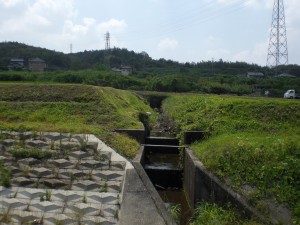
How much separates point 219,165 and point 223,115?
555 cm

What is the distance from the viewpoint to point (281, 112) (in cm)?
1404

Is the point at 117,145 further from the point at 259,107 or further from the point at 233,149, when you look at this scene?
the point at 259,107

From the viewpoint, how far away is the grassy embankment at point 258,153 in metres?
6.92

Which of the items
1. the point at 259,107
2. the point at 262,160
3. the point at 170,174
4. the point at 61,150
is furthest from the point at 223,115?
the point at 61,150

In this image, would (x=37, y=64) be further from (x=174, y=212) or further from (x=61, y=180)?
(x=174, y=212)

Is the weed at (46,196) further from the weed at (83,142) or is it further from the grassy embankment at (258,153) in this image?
the grassy embankment at (258,153)

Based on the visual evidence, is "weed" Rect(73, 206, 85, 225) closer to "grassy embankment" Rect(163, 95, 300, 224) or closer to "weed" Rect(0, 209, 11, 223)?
"weed" Rect(0, 209, 11, 223)

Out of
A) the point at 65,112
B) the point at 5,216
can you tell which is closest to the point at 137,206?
the point at 5,216

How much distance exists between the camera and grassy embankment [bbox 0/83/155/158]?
10727mm

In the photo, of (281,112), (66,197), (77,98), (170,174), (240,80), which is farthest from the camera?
(240,80)

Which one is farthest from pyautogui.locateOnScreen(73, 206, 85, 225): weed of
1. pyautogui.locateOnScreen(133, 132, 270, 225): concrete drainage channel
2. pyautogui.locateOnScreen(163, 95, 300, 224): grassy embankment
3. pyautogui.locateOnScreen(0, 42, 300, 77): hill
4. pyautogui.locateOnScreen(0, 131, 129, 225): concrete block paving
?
pyautogui.locateOnScreen(0, 42, 300, 77): hill

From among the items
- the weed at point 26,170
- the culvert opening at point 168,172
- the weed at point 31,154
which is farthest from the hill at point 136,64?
the weed at point 26,170

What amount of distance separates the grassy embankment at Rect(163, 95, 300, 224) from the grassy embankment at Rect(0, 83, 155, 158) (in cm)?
258

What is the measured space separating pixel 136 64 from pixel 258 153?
78.1 meters
